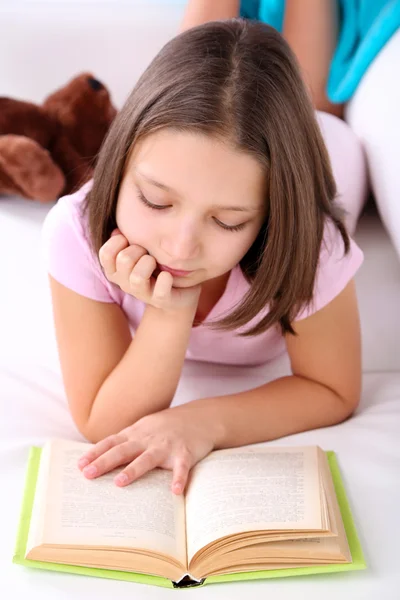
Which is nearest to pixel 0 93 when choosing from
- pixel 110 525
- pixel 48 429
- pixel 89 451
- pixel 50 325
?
pixel 50 325

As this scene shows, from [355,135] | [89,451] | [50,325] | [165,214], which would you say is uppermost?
[165,214]

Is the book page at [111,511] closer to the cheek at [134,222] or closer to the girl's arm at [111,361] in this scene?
the girl's arm at [111,361]

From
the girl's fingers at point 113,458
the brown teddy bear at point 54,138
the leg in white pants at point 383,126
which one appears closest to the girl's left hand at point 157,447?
the girl's fingers at point 113,458

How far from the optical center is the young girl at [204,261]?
0.93 m

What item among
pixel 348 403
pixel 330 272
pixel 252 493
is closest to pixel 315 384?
pixel 348 403

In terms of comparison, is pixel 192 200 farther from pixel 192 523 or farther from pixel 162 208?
pixel 192 523

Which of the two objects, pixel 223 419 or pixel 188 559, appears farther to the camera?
pixel 223 419

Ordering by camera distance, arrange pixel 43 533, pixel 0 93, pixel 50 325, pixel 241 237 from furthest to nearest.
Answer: pixel 0 93
pixel 50 325
pixel 241 237
pixel 43 533

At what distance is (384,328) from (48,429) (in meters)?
0.58

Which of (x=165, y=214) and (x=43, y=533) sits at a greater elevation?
(x=165, y=214)

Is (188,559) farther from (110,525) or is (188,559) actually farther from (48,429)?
(48,429)

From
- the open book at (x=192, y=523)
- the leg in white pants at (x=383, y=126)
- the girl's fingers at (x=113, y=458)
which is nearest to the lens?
the open book at (x=192, y=523)

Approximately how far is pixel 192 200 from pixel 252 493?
13.4 inches

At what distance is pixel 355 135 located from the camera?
1568 mm
